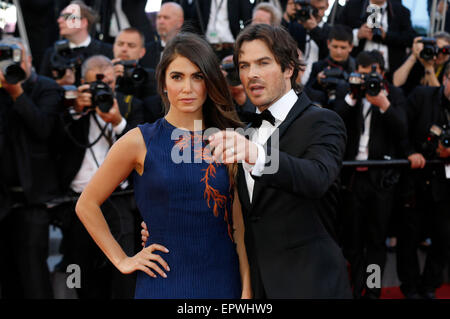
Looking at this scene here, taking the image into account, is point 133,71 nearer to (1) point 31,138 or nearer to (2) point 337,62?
(1) point 31,138

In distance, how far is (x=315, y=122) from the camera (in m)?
1.88

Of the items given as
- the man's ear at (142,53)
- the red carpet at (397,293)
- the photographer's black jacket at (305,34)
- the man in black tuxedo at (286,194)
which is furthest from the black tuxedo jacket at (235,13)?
the man in black tuxedo at (286,194)

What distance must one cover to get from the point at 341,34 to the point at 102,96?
5.77 ft

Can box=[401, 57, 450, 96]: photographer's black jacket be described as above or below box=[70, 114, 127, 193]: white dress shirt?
above

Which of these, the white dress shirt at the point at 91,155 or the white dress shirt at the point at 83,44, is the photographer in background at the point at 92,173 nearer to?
the white dress shirt at the point at 91,155

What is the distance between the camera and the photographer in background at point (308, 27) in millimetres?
4438

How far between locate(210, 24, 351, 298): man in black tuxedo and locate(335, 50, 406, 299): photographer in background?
205 cm

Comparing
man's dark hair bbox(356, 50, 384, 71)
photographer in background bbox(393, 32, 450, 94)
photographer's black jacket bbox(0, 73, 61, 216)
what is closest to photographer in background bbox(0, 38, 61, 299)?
photographer's black jacket bbox(0, 73, 61, 216)

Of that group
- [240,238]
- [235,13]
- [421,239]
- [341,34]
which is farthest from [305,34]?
[240,238]

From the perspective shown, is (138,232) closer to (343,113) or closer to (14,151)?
(14,151)

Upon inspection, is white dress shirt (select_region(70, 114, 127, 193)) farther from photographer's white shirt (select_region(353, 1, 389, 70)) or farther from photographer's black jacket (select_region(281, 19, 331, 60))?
photographer's white shirt (select_region(353, 1, 389, 70))

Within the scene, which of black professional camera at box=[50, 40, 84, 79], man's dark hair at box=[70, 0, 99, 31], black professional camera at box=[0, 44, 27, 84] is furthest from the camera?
man's dark hair at box=[70, 0, 99, 31]

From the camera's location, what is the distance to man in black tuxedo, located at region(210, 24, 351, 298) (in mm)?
1858

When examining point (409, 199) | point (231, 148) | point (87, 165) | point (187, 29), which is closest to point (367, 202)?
point (409, 199)
